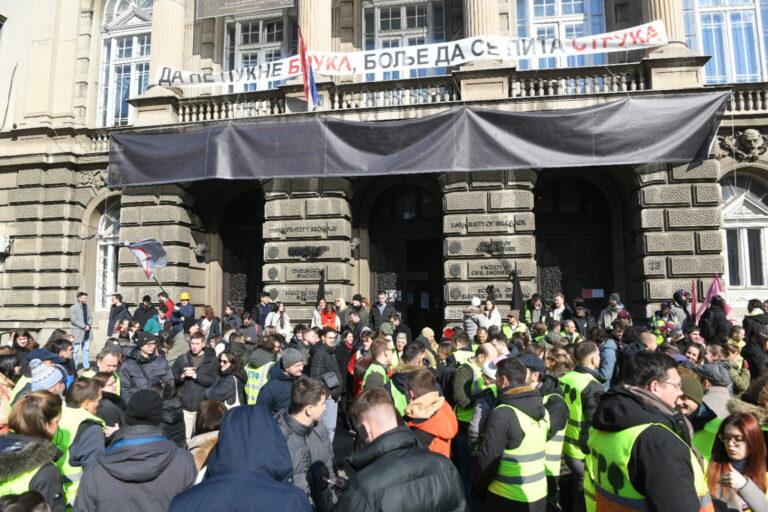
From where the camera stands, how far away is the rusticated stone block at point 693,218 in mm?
12703

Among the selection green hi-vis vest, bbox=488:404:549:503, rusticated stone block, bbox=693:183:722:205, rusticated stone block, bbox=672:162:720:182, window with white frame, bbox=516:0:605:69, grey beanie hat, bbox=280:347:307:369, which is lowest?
green hi-vis vest, bbox=488:404:549:503

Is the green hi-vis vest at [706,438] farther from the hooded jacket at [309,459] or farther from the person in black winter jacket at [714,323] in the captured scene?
the person in black winter jacket at [714,323]

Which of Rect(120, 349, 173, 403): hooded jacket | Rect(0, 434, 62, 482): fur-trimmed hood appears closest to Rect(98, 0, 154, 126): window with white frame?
Rect(120, 349, 173, 403): hooded jacket

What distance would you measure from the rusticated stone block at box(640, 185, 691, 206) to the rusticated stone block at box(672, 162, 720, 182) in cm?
26

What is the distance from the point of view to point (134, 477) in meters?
3.12

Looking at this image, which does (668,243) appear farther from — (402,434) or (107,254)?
(107,254)

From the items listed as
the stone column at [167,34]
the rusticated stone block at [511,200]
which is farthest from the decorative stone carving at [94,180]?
the rusticated stone block at [511,200]

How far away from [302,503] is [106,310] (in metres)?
17.8

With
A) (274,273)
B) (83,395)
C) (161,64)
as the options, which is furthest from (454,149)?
(83,395)

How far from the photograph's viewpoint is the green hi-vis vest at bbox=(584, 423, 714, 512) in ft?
9.05

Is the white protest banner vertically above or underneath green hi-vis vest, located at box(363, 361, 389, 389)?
above

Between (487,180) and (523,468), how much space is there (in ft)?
34.0

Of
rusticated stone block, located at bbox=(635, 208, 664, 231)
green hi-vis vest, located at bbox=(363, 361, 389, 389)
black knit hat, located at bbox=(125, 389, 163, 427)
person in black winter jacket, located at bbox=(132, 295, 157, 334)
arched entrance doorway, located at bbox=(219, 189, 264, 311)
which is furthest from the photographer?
arched entrance doorway, located at bbox=(219, 189, 264, 311)

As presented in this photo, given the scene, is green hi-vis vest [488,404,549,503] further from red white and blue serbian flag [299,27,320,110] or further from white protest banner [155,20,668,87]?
red white and blue serbian flag [299,27,320,110]
